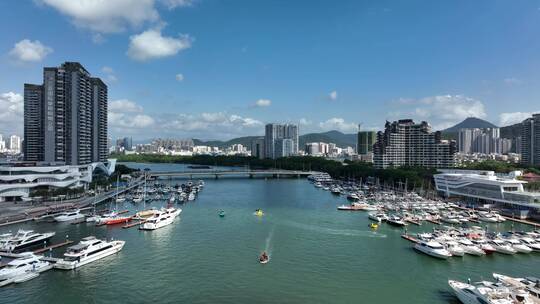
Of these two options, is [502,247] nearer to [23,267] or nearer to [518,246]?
[518,246]

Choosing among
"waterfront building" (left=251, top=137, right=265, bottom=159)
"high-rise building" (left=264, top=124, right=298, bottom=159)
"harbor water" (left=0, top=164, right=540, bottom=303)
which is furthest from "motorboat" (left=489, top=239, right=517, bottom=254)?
"waterfront building" (left=251, top=137, right=265, bottom=159)

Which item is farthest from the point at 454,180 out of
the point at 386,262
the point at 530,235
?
the point at 386,262

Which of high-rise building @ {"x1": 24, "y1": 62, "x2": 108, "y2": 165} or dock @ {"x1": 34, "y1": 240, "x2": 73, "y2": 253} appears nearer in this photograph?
dock @ {"x1": 34, "y1": 240, "x2": 73, "y2": 253}

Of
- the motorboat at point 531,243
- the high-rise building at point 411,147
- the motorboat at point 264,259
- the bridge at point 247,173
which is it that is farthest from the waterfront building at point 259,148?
the motorboat at point 264,259

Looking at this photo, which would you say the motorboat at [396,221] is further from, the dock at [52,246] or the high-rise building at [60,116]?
the high-rise building at [60,116]

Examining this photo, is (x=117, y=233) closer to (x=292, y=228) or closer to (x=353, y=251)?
(x=292, y=228)

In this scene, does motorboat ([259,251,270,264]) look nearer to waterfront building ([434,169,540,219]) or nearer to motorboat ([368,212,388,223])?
motorboat ([368,212,388,223])
